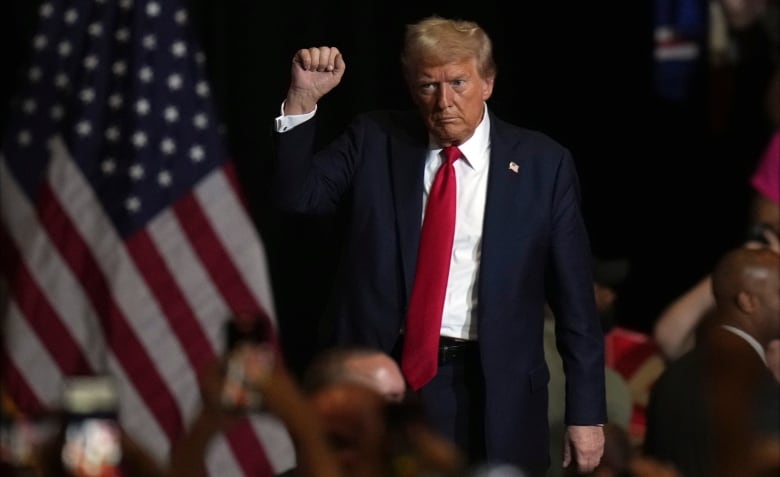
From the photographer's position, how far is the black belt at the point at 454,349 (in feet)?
11.3

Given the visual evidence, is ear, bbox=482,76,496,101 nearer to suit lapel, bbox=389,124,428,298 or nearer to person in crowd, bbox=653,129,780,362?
suit lapel, bbox=389,124,428,298

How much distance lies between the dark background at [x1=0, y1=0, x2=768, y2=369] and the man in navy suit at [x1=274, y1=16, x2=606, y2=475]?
1810 millimetres

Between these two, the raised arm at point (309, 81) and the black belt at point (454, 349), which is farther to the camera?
the black belt at point (454, 349)

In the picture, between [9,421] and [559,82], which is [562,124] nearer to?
[559,82]

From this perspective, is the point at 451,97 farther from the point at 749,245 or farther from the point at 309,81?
the point at 749,245

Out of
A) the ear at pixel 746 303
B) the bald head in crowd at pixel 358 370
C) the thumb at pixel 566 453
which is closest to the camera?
the bald head in crowd at pixel 358 370

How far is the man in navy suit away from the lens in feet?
11.0

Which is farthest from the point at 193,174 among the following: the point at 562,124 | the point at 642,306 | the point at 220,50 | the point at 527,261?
the point at 527,261

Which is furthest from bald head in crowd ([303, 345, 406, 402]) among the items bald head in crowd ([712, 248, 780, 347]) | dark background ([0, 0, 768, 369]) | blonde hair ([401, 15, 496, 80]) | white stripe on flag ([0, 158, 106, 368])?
dark background ([0, 0, 768, 369])

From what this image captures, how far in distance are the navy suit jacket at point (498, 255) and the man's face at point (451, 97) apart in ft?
0.30

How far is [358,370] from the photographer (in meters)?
2.87

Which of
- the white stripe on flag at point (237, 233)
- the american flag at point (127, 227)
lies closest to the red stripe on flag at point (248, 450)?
the american flag at point (127, 227)

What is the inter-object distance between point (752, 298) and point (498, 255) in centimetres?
102

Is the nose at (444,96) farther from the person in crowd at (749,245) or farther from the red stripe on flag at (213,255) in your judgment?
the red stripe on flag at (213,255)
